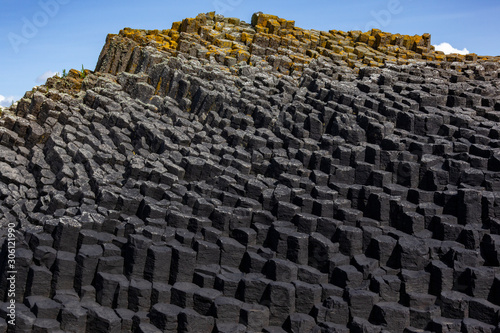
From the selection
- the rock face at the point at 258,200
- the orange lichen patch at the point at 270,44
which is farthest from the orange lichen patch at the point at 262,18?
the rock face at the point at 258,200

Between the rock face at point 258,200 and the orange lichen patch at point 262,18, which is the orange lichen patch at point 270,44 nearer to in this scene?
the orange lichen patch at point 262,18

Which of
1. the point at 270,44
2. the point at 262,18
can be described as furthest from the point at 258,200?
the point at 262,18

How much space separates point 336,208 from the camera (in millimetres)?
9000

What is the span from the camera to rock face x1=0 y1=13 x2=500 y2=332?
25.7 feet

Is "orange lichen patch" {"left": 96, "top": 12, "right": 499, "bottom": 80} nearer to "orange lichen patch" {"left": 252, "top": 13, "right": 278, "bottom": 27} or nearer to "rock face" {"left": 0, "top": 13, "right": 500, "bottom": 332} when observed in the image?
"orange lichen patch" {"left": 252, "top": 13, "right": 278, "bottom": 27}

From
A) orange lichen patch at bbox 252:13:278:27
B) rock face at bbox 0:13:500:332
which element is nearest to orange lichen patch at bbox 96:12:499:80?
orange lichen patch at bbox 252:13:278:27

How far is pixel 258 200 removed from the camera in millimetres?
9289

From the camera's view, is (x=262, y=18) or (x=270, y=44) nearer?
(x=270, y=44)

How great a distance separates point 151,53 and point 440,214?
8.50m

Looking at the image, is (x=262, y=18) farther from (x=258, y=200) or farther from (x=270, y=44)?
(x=258, y=200)

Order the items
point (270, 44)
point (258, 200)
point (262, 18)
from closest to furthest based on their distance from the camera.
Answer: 1. point (258, 200)
2. point (270, 44)
3. point (262, 18)

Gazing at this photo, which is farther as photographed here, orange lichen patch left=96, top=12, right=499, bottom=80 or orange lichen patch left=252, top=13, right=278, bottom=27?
orange lichen patch left=252, top=13, right=278, bottom=27

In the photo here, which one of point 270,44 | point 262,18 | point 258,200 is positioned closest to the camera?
point 258,200

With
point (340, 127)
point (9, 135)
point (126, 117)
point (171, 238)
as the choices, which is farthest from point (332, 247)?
point (9, 135)
